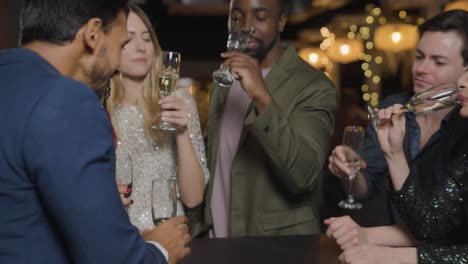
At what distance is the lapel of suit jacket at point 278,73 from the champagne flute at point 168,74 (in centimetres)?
43

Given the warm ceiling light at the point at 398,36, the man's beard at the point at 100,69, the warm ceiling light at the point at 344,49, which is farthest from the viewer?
the warm ceiling light at the point at 344,49

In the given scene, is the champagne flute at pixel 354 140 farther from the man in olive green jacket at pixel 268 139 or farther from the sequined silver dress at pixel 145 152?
the sequined silver dress at pixel 145 152

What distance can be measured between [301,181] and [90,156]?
61.0 inches

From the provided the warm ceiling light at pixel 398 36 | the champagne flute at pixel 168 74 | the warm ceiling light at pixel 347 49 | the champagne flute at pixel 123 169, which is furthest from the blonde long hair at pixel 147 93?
the warm ceiling light at pixel 347 49

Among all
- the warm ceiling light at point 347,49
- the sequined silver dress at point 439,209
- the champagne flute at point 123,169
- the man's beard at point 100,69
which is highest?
the man's beard at point 100,69

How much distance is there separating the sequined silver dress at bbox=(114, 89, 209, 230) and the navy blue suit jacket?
3.99ft

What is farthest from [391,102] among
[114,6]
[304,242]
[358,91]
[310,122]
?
[358,91]

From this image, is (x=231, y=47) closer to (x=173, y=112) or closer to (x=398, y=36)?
(x=173, y=112)

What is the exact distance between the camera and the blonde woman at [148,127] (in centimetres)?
279

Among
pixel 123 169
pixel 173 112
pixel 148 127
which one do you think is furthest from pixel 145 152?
pixel 123 169

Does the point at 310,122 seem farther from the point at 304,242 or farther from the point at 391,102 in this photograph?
the point at 304,242

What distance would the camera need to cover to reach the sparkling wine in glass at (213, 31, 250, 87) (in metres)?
2.81

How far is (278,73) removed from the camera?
10.2 ft

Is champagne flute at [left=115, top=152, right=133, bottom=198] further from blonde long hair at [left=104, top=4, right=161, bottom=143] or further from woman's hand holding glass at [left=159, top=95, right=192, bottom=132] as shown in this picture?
blonde long hair at [left=104, top=4, right=161, bottom=143]
